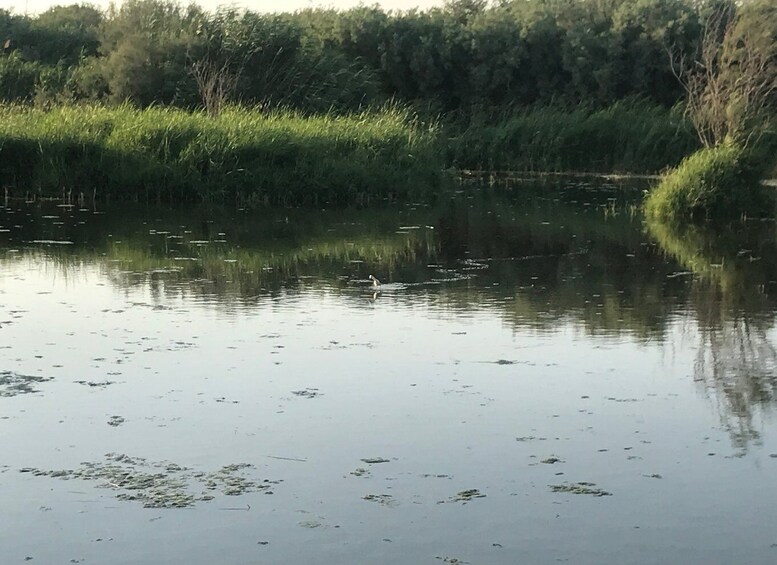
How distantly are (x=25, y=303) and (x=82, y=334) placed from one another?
146cm

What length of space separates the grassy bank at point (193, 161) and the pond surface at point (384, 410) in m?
6.94

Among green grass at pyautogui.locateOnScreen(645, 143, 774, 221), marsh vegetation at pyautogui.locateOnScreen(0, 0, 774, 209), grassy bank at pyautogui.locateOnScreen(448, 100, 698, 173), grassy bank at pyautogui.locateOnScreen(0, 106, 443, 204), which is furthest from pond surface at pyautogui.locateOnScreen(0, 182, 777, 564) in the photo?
grassy bank at pyautogui.locateOnScreen(448, 100, 698, 173)

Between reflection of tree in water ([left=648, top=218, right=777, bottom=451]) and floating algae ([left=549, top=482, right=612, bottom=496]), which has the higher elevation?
floating algae ([left=549, top=482, right=612, bottom=496])

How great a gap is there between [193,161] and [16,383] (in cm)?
1312

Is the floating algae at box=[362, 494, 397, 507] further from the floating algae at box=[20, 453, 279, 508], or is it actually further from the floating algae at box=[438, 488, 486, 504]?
the floating algae at box=[20, 453, 279, 508]

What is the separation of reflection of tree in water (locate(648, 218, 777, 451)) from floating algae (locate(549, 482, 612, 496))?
1043mm

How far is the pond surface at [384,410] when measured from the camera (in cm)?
501

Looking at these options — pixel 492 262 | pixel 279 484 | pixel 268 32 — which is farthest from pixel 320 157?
pixel 279 484

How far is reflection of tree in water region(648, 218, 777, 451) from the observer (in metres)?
7.13

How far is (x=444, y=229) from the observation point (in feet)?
55.0

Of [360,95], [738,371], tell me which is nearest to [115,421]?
[738,371]

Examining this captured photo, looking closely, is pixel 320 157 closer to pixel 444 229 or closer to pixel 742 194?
pixel 444 229

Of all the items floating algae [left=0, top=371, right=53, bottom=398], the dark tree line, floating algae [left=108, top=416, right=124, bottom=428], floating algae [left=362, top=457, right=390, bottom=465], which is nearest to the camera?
floating algae [left=362, top=457, right=390, bottom=465]

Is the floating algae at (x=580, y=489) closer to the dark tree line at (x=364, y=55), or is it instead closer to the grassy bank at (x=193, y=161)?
the grassy bank at (x=193, y=161)
